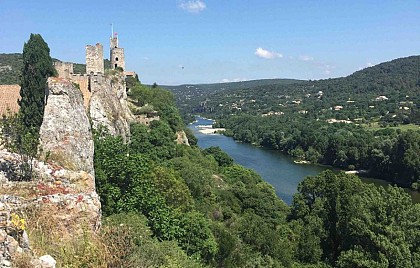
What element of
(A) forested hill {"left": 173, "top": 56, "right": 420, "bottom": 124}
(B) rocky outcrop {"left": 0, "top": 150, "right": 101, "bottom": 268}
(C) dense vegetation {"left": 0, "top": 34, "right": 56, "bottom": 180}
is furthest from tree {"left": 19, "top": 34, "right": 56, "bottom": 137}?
(A) forested hill {"left": 173, "top": 56, "right": 420, "bottom": 124}

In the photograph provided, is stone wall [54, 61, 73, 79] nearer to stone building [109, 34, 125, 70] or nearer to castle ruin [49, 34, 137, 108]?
castle ruin [49, 34, 137, 108]

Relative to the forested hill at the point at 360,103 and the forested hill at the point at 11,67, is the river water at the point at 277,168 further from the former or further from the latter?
the forested hill at the point at 360,103

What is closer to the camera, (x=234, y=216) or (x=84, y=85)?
(x=84, y=85)

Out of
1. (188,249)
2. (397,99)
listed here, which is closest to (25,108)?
(188,249)

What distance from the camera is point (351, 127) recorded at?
98.6 meters

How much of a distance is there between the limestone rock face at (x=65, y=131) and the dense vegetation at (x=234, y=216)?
2.12m

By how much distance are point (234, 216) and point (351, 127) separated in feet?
261

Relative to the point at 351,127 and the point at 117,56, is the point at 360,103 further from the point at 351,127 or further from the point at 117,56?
the point at 117,56

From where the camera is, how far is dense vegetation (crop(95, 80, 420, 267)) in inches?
587

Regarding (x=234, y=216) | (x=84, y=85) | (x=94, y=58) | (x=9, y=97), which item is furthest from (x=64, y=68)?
(x=234, y=216)

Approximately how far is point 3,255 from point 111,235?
89.7 inches

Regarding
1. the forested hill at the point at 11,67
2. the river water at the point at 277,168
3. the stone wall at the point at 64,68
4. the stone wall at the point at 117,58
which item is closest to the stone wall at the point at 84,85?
the stone wall at the point at 64,68

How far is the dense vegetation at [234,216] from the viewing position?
1491 centimetres

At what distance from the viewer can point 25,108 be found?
62.8 feet
